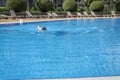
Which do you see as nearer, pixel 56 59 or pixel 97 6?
pixel 56 59

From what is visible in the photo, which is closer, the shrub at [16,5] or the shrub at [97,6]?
the shrub at [16,5]

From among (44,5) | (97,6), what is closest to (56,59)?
(44,5)

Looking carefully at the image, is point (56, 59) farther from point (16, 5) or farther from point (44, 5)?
point (44, 5)

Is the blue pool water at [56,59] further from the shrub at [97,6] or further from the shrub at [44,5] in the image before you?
the shrub at [97,6]

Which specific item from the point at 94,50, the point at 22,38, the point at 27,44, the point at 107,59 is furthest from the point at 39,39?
the point at 107,59

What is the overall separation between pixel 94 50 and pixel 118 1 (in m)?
30.7

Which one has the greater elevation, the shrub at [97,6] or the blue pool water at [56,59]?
the shrub at [97,6]

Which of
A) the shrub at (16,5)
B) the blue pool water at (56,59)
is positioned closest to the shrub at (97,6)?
the shrub at (16,5)

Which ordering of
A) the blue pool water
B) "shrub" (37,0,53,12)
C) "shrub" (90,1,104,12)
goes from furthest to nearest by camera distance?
"shrub" (90,1,104,12)
"shrub" (37,0,53,12)
the blue pool water

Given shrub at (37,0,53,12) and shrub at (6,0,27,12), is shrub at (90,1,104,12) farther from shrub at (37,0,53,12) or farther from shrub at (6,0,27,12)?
shrub at (6,0,27,12)

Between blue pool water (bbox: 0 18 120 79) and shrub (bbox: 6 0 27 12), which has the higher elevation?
shrub (bbox: 6 0 27 12)

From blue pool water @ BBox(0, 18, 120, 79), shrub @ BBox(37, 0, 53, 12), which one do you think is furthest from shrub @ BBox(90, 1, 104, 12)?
blue pool water @ BBox(0, 18, 120, 79)

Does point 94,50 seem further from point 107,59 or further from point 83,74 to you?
point 83,74

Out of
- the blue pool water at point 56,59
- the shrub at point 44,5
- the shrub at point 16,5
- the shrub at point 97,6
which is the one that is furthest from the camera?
the shrub at point 97,6
